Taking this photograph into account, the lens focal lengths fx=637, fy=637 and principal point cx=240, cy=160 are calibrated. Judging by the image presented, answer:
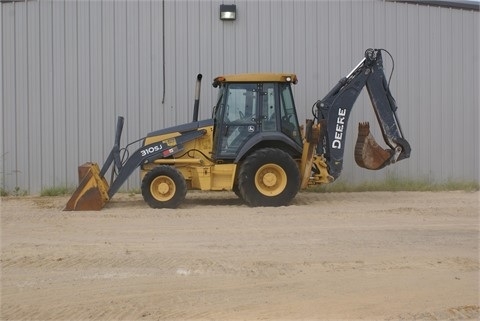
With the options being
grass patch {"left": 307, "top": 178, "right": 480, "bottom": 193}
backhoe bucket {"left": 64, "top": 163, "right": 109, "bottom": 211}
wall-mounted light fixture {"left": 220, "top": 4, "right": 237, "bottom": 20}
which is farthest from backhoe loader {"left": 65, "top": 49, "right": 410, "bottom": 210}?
wall-mounted light fixture {"left": 220, "top": 4, "right": 237, "bottom": 20}

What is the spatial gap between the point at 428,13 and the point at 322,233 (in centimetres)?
886

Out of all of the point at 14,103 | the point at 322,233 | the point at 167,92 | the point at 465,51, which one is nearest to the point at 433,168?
the point at 465,51

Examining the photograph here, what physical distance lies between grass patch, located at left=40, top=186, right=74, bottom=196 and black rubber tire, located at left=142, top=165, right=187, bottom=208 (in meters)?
3.62

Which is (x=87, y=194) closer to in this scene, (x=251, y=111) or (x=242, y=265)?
(x=251, y=111)

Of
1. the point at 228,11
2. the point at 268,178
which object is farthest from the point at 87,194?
the point at 228,11

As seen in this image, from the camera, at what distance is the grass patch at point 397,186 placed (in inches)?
579

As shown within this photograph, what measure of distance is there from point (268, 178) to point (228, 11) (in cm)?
489

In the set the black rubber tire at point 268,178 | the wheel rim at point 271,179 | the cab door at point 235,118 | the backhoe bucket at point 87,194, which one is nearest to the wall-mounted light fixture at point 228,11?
the cab door at point 235,118

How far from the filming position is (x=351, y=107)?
12.0 m

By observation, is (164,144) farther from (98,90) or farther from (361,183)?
(361,183)

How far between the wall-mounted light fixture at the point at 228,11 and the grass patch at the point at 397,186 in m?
4.35

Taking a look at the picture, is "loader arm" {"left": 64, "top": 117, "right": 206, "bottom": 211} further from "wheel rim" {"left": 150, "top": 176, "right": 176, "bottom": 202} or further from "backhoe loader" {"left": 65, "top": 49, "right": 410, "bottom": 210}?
"wheel rim" {"left": 150, "top": 176, "right": 176, "bottom": 202}

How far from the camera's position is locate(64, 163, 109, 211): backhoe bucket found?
11.1 metres

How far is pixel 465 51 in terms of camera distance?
609 inches
